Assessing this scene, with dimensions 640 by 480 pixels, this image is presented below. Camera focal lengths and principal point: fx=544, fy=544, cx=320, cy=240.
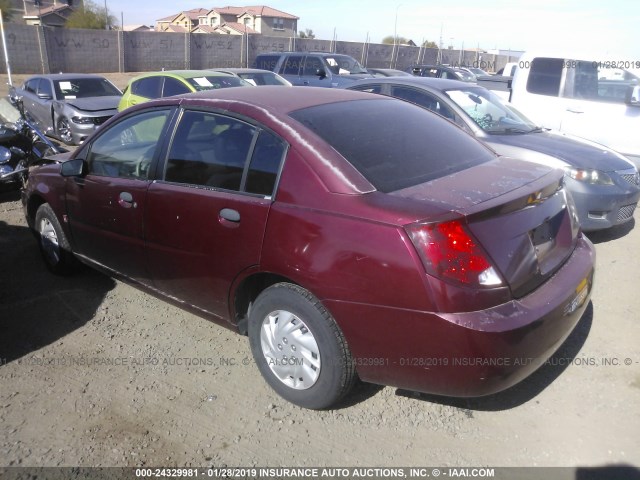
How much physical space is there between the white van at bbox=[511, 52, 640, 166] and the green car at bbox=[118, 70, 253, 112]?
4.71 metres

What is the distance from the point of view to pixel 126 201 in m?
3.64

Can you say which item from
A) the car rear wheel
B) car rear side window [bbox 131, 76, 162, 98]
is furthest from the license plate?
the car rear wheel

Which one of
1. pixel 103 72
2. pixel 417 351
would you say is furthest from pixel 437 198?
pixel 103 72

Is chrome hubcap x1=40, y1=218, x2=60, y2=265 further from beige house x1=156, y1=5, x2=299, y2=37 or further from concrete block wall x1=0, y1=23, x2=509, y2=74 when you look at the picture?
beige house x1=156, y1=5, x2=299, y2=37

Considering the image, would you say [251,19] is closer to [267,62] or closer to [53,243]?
[267,62]

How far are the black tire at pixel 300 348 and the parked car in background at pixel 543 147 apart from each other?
3.70 metres

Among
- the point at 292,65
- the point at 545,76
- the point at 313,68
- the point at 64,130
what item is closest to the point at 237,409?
the point at 545,76

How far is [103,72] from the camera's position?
31.5 m

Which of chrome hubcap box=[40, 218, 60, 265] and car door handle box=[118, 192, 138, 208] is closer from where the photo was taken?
car door handle box=[118, 192, 138, 208]

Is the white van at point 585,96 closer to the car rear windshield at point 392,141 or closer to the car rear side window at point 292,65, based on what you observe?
the car rear windshield at point 392,141

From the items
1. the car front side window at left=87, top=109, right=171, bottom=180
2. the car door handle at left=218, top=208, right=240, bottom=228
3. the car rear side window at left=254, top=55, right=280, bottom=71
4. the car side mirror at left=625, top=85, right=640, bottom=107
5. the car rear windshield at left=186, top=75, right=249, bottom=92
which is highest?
the car rear side window at left=254, top=55, right=280, bottom=71

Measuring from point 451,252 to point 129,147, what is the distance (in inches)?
101

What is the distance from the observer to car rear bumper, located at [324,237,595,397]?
236 centimetres

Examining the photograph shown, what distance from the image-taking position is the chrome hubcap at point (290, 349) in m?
2.83
